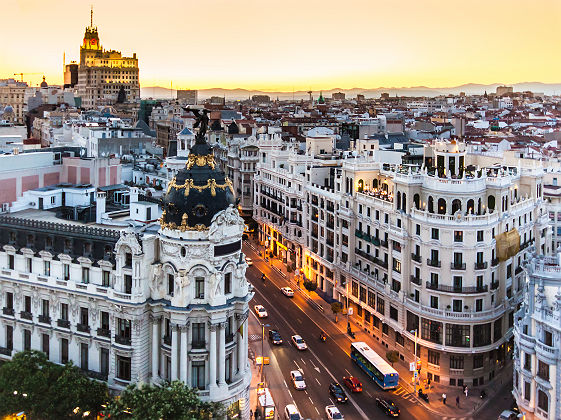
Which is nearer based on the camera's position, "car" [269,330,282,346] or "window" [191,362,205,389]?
"window" [191,362,205,389]

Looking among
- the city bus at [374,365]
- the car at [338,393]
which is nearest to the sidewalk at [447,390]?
the city bus at [374,365]

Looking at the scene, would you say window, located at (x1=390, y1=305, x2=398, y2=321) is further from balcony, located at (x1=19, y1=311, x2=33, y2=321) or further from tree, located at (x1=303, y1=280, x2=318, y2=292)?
balcony, located at (x1=19, y1=311, x2=33, y2=321)

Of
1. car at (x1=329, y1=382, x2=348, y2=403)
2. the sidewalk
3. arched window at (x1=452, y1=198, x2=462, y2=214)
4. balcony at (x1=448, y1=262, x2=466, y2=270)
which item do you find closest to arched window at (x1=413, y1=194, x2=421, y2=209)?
arched window at (x1=452, y1=198, x2=462, y2=214)

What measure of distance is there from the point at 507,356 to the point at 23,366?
62137 mm

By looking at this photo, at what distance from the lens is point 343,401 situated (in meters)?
79.8

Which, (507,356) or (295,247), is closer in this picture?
(507,356)

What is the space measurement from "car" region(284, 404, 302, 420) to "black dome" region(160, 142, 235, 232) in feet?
78.1

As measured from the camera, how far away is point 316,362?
91.4m

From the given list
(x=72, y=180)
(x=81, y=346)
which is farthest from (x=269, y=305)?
(x=81, y=346)

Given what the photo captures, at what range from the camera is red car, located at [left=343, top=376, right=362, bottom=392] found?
82625mm

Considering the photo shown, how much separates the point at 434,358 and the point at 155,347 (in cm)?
3871

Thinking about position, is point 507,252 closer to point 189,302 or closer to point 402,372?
point 402,372

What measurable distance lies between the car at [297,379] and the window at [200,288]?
2301 centimetres

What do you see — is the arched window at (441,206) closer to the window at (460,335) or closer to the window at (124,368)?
the window at (460,335)
